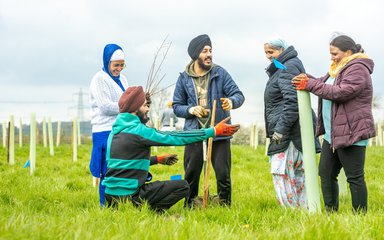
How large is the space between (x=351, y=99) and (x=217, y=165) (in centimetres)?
157

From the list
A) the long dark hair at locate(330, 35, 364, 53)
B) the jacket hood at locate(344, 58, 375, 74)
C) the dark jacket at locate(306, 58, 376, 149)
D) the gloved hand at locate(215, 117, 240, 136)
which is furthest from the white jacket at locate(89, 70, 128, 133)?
the jacket hood at locate(344, 58, 375, 74)

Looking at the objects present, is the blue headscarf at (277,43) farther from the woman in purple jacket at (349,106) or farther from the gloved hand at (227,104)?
the gloved hand at (227,104)

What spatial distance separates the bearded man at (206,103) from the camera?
5.15 meters

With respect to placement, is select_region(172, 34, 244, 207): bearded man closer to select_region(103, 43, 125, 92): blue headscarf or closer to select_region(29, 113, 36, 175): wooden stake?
select_region(103, 43, 125, 92): blue headscarf

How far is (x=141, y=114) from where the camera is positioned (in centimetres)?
459

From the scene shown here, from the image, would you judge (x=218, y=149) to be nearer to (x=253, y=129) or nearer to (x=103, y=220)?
(x=103, y=220)

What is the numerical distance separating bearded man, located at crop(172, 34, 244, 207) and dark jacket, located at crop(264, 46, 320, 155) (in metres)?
0.40

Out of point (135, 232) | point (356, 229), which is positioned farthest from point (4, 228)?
point (356, 229)

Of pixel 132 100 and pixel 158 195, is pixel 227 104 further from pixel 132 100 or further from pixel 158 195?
pixel 158 195

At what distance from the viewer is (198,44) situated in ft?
17.1

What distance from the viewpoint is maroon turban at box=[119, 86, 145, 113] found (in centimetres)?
447

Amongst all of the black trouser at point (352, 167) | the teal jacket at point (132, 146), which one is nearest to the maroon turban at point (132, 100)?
the teal jacket at point (132, 146)

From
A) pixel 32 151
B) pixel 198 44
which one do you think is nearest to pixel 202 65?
pixel 198 44

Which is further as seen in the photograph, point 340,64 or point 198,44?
point 198,44
